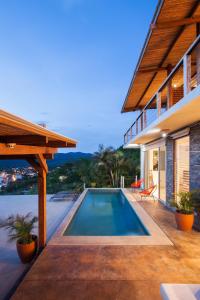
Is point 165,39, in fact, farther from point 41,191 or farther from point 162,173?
point 162,173

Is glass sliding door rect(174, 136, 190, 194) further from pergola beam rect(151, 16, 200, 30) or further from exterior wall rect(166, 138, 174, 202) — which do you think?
pergola beam rect(151, 16, 200, 30)

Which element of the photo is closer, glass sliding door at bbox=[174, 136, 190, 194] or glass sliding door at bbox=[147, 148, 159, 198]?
glass sliding door at bbox=[174, 136, 190, 194]

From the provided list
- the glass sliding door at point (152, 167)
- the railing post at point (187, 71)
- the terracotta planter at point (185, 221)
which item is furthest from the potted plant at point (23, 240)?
the glass sliding door at point (152, 167)

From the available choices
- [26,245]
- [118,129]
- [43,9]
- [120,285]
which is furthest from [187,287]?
[118,129]

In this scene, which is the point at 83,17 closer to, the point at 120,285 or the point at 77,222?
the point at 77,222

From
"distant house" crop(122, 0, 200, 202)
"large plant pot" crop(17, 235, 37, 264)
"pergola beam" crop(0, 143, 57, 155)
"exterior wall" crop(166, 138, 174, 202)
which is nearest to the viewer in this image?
"pergola beam" crop(0, 143, 57, 155)

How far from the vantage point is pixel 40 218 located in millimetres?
5090

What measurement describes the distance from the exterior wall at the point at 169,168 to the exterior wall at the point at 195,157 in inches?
59.4

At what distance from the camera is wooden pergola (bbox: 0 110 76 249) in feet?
7.33

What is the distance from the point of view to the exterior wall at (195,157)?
6.44 meters

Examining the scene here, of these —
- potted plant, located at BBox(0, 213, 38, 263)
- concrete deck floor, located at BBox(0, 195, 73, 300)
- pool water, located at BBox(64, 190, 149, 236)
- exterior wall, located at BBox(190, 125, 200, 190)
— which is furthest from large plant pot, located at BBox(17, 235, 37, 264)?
exterior wall, located at BBox(190, 125, 200, 190)

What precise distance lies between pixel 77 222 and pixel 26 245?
3256 millimetres

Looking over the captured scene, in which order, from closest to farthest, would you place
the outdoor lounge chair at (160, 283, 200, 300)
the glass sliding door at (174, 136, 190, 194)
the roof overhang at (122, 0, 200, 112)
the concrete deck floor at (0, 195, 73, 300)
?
the outdoor lounge chair at (160, 283, 200, 300), the concrete deck floor at (0, 195, 73, 300), the roof overhang at (122, 0, 200, 112), the glass sliding door at (174, 136, 190, 194)

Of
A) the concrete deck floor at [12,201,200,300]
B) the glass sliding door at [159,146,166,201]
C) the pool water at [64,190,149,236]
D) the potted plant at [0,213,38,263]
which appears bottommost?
the pool water at [64,190,149,236]
